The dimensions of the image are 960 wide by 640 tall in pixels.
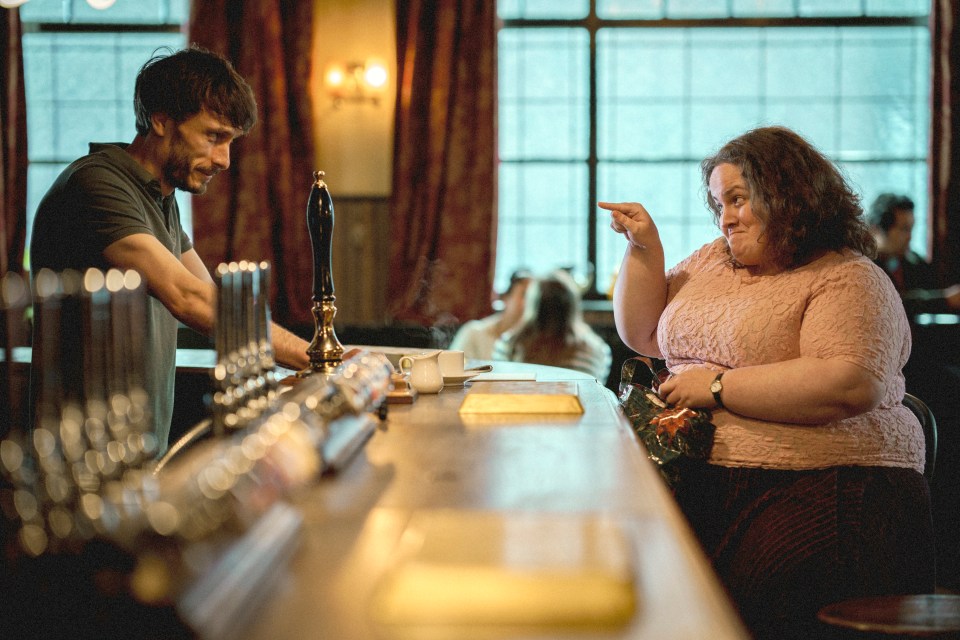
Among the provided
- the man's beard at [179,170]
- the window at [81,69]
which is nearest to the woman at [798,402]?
the man's beard at [179,170]

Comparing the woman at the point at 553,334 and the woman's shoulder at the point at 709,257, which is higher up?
the woman's shoulder at the point at 709,257

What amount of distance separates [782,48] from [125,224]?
18.3ft

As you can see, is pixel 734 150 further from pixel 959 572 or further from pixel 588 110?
→ pixel 588 110

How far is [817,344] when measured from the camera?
81.8 inches

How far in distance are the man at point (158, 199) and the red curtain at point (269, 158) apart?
373 centimetres

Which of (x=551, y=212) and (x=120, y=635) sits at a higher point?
(x=551, y=212)

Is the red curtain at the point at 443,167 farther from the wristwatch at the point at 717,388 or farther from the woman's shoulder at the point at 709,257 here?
the wristwatch at the point at 717,388

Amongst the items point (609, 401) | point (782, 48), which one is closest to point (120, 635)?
point (609, 401)

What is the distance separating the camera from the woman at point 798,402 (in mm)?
2018

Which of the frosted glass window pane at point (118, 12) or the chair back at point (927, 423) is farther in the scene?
the frosted glass window pane at point (118, 12)

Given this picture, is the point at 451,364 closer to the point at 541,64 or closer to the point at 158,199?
the point at 158,199

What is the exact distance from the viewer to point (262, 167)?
637cm

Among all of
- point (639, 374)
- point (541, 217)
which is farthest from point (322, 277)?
point (541, 217)

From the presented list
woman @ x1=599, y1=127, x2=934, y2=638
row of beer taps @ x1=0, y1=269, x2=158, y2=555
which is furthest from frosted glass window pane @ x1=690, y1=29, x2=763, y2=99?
row of beer taps @ x1=0, y1=269, x2=158, y2=555
